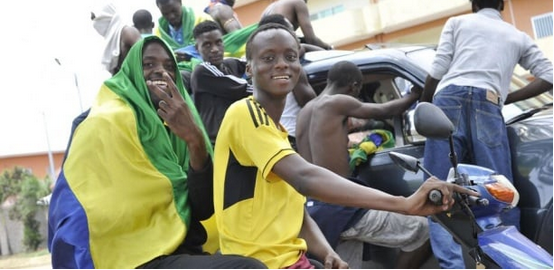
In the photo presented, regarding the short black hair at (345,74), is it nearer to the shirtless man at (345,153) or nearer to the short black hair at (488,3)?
the shirtless man at (345,153)

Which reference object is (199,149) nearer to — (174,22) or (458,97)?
(458,97)

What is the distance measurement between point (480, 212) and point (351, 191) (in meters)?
0.62

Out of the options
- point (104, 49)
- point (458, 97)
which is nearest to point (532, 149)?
point (458, 97)

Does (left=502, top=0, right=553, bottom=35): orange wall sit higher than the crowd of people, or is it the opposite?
the crowd of people

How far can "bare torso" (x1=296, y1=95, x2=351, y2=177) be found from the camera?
4965 mm

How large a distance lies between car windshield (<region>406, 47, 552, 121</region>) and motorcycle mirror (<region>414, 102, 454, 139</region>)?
229 centimetres

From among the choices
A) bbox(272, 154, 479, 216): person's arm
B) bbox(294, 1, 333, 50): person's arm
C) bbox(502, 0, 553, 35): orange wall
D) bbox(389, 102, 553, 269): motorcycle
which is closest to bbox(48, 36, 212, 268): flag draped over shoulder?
bbox(272, 154, 479, 216): person's arm

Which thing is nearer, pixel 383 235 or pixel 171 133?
pixel 171 133

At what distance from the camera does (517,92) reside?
5023mm

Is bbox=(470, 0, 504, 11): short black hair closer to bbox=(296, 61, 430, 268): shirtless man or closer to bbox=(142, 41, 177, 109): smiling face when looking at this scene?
bbox=(296, 61, 430, 268): shirtless man

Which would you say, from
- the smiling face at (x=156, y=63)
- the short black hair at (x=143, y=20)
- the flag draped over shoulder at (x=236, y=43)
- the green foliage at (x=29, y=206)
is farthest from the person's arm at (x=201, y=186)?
the green foliage at (x=29, y=206)

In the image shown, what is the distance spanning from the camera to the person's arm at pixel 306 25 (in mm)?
6918

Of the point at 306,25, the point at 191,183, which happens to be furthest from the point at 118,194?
the point at 306,25

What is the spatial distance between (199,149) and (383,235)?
6.07 ft
